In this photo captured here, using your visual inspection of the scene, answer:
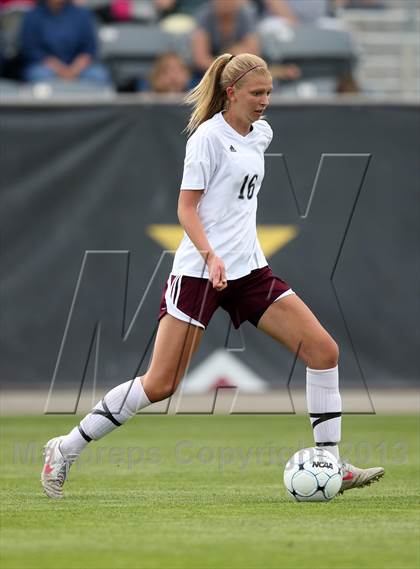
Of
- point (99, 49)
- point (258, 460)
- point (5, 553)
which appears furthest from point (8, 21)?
point (5, 553)

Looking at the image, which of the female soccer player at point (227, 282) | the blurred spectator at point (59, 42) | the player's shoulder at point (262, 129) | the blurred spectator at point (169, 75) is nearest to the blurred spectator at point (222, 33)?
the blurred spectator at point (169, 75)

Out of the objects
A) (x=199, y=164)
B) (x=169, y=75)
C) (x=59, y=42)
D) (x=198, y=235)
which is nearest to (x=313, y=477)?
(x=198, y=235)

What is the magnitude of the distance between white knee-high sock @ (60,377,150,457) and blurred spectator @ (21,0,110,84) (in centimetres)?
786

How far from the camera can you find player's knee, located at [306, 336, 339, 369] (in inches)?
248

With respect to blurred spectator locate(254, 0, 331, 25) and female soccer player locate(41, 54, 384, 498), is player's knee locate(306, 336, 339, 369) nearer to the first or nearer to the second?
female soccer player locate(41, 54, 384, 498)

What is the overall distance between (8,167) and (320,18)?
239 inches

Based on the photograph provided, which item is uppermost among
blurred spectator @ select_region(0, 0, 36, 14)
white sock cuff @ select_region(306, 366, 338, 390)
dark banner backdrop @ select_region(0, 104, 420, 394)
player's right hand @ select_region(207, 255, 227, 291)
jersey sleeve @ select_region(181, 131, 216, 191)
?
jersey sleeve @ select_region(181, 131, 216, 191)

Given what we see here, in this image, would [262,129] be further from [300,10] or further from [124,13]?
[300,10]

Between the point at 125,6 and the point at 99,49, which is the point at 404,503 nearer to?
the point at 99,49

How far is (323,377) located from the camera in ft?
20.9

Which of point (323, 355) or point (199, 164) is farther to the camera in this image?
point (323, 355)

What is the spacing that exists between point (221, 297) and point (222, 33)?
764cm

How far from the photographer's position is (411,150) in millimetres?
11188

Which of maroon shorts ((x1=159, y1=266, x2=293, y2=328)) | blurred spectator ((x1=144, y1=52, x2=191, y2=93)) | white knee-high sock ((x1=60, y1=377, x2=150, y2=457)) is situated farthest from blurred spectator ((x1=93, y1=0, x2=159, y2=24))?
white knee-high sock ((x1=60, y1=377, x2=150, y2=457))
